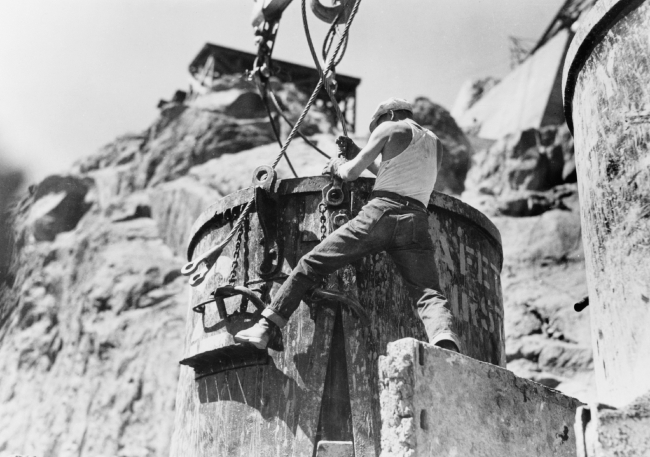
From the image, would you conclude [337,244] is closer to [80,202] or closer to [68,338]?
[68,338]

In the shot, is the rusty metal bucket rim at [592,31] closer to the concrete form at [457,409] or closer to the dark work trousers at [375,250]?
the dark work trousers at [375,250]

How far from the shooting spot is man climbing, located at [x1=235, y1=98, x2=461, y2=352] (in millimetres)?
3740

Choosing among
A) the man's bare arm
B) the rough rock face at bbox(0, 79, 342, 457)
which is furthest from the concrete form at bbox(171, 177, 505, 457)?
the rough rock face at bbox(0, 79, 342, 457)

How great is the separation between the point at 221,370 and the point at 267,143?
17.5m

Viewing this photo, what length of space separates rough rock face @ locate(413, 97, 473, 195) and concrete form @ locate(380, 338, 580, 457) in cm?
1585

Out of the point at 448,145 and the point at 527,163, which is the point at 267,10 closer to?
the point at 527,163

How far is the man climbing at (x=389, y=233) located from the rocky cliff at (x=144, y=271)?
10.0 m

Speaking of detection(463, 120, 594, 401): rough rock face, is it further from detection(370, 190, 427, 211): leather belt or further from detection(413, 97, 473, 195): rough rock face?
detection(370, 190, 427, 211): leather belt

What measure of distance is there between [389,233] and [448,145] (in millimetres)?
17469

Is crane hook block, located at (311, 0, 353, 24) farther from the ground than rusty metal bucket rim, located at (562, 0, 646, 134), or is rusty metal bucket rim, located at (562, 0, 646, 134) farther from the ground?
crane hook block, located at (311, 0, 353, 24)

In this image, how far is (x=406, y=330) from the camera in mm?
3996

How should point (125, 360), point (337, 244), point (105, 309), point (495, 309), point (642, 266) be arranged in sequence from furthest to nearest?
point (105, 309)
point (125, 360)
point (495, 309)
point (337, 244)
point (642, 266)

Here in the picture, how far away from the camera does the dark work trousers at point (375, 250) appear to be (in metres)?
3.73

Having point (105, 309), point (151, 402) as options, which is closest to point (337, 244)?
point (151, 402)
